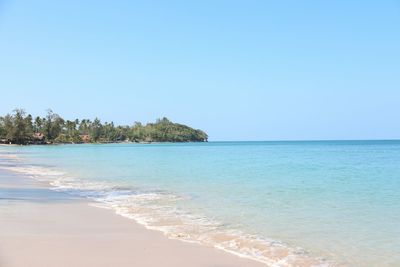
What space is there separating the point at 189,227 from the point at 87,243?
8.02ft

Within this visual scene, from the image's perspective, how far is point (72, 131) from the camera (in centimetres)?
13862

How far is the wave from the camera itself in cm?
647

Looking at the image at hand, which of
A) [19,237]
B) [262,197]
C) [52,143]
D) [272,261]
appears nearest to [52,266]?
[19,237]

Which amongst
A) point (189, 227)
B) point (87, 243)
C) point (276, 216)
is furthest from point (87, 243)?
point (276, 216)

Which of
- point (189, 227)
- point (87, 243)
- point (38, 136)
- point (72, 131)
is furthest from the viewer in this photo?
point (72, 131)

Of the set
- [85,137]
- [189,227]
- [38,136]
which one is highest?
[85,137]

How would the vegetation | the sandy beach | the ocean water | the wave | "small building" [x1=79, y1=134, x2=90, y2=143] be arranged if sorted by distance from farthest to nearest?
"small building" [x1=79, y1=134, x2=90, y2=143], the vegetation, the ocean water, the wave, the sandy beach

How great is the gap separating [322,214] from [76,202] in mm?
6641

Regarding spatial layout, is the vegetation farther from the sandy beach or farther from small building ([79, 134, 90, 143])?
the sandy beach

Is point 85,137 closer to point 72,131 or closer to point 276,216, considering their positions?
point 72,131

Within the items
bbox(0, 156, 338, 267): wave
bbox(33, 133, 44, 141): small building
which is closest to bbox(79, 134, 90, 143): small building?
bbox(33, 133, 44, 141): small building

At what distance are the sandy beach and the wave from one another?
34 centimetres

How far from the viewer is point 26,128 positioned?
106125 millimetres

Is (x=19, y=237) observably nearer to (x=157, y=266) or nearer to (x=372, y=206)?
(x=157, y=266)
